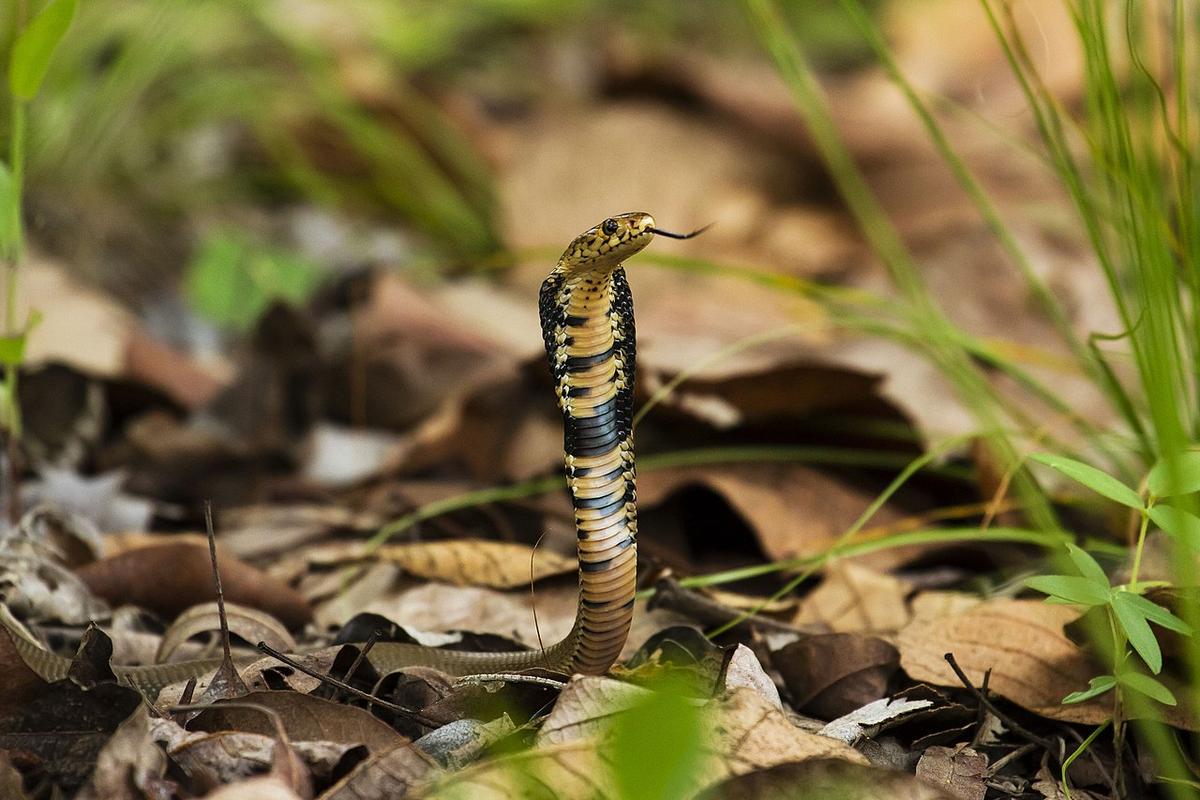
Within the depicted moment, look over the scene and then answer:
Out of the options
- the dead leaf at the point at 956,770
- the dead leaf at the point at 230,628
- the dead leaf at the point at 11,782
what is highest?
the dead leaf at the point at 11,782

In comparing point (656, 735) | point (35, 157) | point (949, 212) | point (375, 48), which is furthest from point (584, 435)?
point (375, 48)

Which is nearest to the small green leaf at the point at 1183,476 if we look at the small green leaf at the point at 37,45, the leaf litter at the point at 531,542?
the leaf litter at the point at 531,542

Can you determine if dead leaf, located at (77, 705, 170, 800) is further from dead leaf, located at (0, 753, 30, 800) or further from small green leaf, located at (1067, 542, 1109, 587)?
small green leaf, located at (1067, 542, 1109, 587)

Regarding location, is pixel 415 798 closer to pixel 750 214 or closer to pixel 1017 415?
pixel 1017 415

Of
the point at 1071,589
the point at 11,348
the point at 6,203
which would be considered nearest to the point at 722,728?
the point at 1071,589

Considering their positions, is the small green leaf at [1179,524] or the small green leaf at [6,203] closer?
the small green leaf at [1179,524]

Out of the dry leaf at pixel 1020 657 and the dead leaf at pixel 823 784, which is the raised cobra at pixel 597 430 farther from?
the dry leaf at pixel 1020 657
